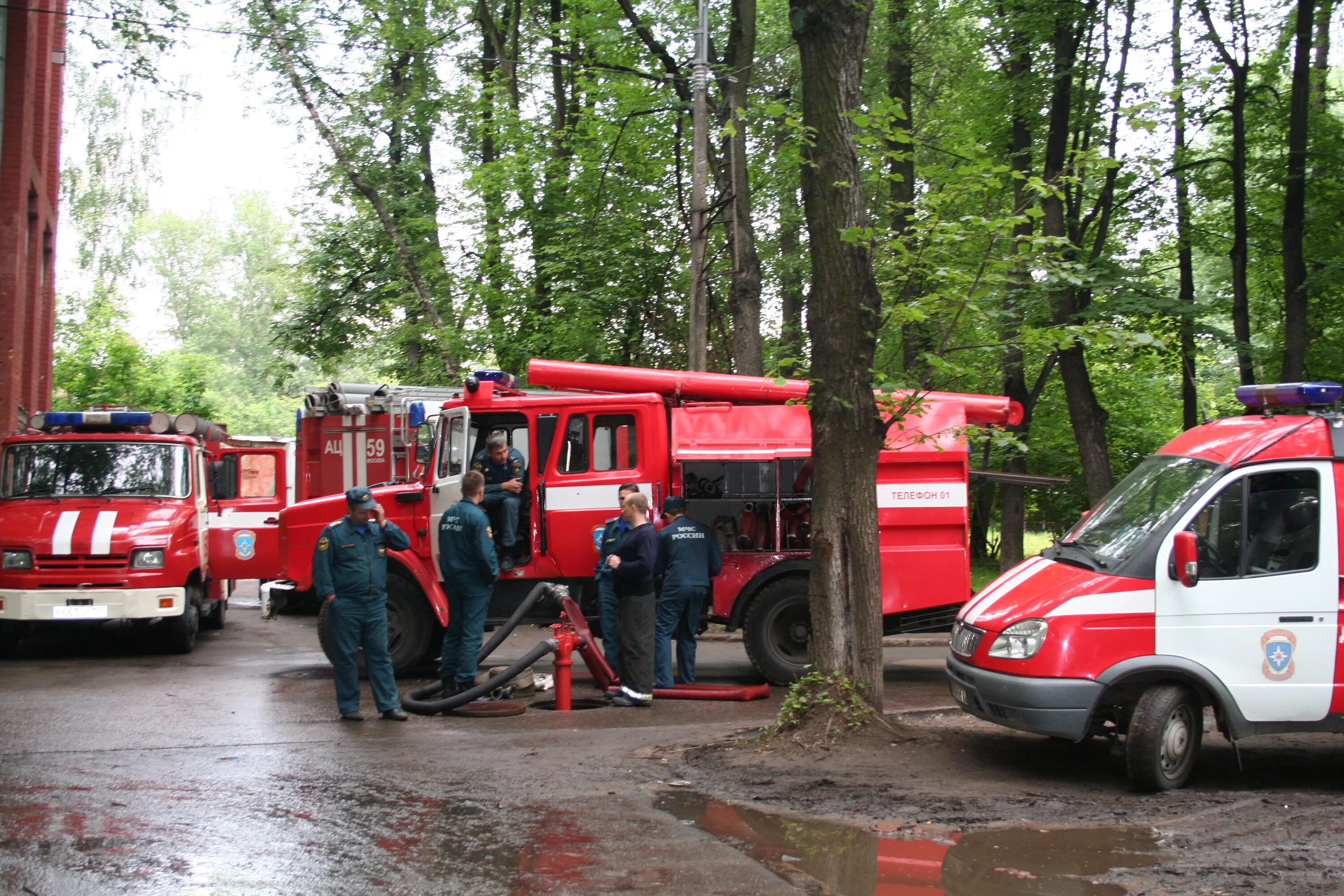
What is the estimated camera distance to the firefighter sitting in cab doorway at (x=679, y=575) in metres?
10.3

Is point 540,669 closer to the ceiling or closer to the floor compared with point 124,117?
closer to the floor

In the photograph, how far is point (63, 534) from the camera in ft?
40.1

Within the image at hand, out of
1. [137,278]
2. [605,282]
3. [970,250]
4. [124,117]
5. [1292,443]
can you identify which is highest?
[124,117]

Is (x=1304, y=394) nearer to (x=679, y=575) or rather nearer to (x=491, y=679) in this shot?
(x=679, y=575)

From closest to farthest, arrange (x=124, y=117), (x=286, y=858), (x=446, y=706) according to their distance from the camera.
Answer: (x=286, y=858) < (x=446, y=706) < (x=124, y=117)

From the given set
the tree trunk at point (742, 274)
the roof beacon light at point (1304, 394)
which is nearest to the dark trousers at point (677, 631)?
the roof beacon light at point (1304, 394)

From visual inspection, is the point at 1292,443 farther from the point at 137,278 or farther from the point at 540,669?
the point at 137,278

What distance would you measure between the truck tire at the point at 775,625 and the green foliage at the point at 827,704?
2.82 meters

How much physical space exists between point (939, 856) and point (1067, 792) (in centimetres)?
159

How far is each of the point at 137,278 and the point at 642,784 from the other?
38.6 m

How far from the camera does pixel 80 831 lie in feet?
19.3

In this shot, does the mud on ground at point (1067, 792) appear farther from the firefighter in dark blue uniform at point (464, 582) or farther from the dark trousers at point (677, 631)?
the firefighter in dark blue uniform at point (464, 582)

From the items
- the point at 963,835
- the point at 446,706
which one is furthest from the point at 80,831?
the point at 963,835

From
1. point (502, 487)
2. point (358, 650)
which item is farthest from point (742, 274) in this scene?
point (358, 650)
